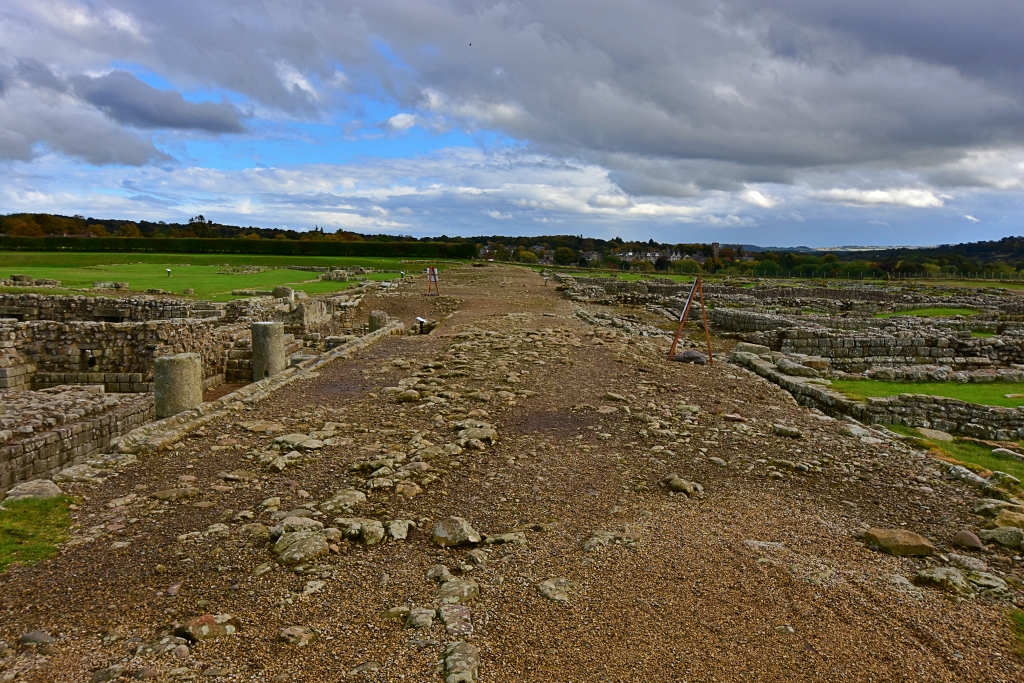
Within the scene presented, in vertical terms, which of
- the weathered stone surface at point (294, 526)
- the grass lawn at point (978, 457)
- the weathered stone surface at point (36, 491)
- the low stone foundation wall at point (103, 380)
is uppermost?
the weathered stone surface at point (36, 491)

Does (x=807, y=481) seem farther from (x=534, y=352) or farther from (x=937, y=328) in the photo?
(x=937, y=328)

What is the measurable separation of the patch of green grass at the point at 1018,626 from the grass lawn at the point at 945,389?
7.43m

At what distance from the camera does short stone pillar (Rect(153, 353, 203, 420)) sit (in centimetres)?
950

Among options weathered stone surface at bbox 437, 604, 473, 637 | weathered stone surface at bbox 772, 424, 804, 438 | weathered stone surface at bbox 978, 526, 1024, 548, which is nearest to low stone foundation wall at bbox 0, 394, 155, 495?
weathered stone surface at bbox 437, 604, 473, 637

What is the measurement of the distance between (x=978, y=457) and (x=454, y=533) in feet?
25.3

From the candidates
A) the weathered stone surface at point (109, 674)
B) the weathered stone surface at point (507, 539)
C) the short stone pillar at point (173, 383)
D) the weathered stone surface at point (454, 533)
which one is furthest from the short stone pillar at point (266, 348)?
the weathered stone surface at point (109, 674)

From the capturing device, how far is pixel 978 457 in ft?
26.9

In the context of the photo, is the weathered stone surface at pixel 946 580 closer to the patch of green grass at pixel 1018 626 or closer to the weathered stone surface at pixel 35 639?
the patch of green grass at pixel 1018 626

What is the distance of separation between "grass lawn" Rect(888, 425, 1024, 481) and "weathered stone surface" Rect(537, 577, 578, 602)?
6054mm

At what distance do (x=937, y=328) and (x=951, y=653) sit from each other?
71.5 feet

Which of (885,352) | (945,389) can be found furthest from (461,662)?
(885,352)

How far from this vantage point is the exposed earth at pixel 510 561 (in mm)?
3418

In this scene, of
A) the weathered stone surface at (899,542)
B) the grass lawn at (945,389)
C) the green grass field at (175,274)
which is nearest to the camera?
the weathered stone surface at (899,542)

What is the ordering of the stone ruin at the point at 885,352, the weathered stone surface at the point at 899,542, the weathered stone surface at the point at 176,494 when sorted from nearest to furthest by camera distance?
the weathered stone surface at the point at 899,542
the weathered stone surface at the point at 176,494
the stone ruin at the point at 885,352
